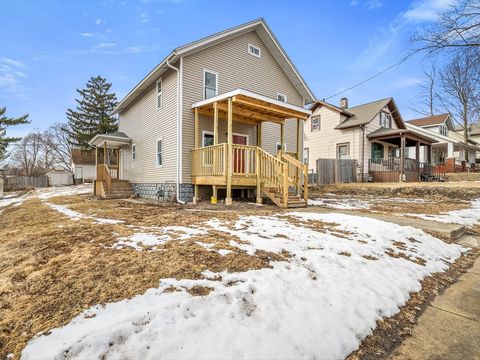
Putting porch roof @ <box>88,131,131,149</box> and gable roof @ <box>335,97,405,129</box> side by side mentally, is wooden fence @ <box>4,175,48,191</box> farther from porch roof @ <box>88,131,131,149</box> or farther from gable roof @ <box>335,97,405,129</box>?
gable roof @ <box>335,97,405,129</box>

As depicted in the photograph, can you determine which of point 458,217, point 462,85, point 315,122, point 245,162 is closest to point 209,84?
point 245,162

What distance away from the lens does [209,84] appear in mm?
10945

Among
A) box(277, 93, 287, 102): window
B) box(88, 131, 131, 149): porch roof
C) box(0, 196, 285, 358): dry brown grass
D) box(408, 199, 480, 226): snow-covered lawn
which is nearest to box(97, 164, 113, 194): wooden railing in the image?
box(88, 131, 131, 149): porch roof

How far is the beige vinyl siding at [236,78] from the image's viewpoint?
10.2 m

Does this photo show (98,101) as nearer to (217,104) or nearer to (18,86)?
(18,86)

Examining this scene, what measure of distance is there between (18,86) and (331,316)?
41.6m

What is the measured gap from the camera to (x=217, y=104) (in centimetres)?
908

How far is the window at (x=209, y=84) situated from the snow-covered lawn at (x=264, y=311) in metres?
8.22

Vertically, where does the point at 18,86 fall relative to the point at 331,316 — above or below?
Result: above

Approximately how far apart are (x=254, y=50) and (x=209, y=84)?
10.9 ft

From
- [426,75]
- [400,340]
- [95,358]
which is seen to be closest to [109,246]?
[95,358]

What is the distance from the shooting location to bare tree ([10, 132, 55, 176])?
43406 mm

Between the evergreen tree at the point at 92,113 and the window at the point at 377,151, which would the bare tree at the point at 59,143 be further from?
the window at the point at 377,151

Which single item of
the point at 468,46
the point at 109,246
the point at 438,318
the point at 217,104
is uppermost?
the point at 468,46
